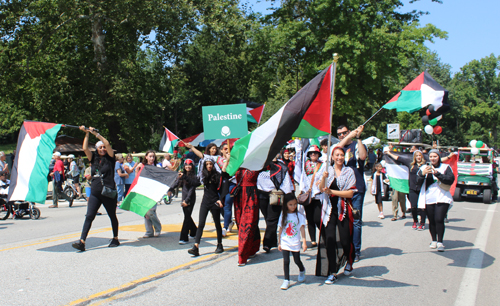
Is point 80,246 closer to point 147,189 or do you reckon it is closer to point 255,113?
point 147,189

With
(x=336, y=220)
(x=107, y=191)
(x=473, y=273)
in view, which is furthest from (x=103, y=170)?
(x=473, y=273)

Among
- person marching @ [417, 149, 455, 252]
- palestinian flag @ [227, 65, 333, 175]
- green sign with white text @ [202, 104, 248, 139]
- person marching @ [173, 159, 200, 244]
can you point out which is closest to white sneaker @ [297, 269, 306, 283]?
palestinian flag @ [227, 65, 333, 175]

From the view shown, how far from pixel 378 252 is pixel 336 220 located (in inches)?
86.8

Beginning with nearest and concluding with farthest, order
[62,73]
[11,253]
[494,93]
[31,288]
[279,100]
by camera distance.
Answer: [31,288] → [11,253] → [62,73] → [279,100] → [494,93]

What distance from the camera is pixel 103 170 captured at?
7.75 meters

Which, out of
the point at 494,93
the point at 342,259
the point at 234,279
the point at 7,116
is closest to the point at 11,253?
the point at 234,279

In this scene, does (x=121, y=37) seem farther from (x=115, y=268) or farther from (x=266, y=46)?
(x=115, y=268)

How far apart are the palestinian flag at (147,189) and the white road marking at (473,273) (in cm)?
509

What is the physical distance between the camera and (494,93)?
3433 inches

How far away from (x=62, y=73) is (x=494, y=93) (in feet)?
279

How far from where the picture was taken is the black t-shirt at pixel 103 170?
7.72 meters

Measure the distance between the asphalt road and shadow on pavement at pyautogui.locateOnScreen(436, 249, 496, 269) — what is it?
2cm

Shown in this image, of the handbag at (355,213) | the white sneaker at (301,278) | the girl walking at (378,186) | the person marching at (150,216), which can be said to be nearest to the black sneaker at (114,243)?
the person marching at (150,216)

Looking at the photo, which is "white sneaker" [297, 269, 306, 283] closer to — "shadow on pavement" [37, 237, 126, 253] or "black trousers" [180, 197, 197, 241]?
"black trousers" [180, 197, 197, 241]
